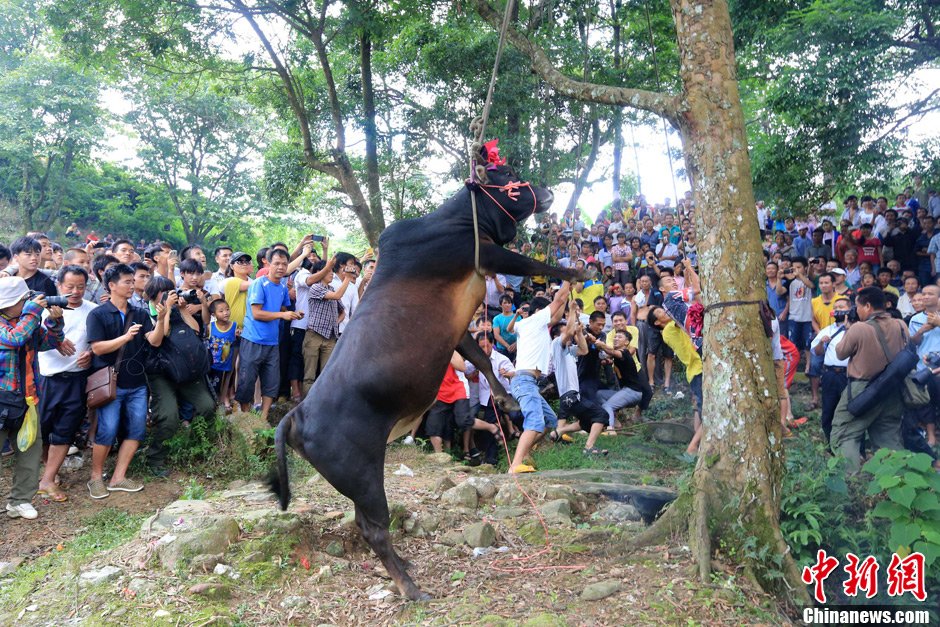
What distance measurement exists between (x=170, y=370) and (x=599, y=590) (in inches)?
207

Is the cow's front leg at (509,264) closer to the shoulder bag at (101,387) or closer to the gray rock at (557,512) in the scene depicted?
the gray rock at (557,512)

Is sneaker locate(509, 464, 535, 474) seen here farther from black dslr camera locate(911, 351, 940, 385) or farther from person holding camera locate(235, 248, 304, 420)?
black dslr camera locate(911, 351, 940, 385)

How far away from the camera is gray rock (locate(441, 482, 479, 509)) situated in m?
5.97

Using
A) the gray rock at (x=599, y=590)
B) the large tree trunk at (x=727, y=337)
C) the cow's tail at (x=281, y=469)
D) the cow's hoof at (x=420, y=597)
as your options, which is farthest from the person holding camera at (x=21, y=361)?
the large tree trunk at (x=727, y=337)

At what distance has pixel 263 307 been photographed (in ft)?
27.3

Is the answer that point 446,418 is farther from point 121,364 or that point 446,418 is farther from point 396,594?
point 396,594

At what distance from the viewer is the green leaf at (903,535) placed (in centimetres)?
512

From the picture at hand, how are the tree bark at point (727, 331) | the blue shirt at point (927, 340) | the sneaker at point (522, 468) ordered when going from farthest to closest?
the blue shirt at point (927, 340)
the sneaker at point (522, 468)
the tree bark at point (727, 331)

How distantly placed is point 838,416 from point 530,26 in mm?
5203

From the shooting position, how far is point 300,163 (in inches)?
565

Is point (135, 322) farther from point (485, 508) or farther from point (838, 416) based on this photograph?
point (838, 416)

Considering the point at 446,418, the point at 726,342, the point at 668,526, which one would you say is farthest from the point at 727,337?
the point at 446,418

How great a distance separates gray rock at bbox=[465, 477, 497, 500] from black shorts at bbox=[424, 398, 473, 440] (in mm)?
2662

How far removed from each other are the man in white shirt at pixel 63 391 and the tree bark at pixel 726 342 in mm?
5517
